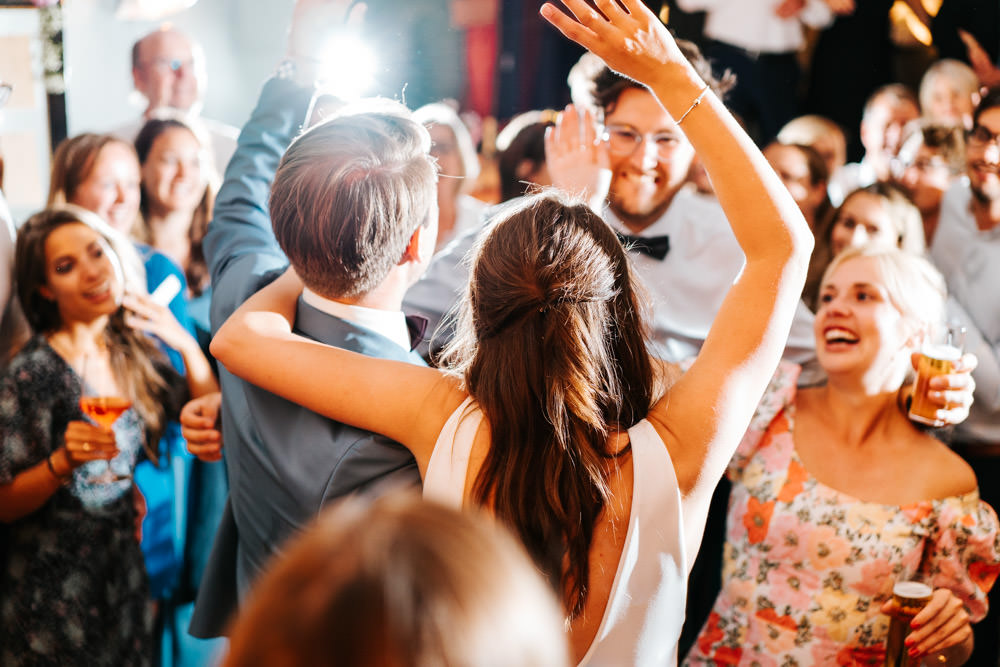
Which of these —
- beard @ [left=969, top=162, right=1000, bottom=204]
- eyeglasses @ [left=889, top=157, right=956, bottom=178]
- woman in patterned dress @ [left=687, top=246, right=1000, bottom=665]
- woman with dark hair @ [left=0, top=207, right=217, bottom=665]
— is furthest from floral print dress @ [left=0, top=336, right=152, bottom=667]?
eyeglasses @ [left=889, top=157, right=956, bottom=178]

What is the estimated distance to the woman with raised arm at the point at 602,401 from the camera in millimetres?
1090

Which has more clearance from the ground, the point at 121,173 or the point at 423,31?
the point at 423,31

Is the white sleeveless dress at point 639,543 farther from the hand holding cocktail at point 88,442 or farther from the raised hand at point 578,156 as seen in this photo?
the hand holding cocktail at point 88,442

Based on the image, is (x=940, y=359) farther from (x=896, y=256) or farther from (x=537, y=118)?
(x=537, y=118)

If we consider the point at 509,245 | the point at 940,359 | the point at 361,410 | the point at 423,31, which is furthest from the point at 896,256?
the point at 423,31

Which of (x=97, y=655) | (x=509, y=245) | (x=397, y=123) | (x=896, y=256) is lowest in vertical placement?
(x=97, y=655)

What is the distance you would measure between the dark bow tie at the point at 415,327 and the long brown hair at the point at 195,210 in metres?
A: 1.08

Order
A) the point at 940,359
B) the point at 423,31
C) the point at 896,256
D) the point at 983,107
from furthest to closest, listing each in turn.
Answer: the point at 423,31 → the point at 983,107 → the point at 896,256 → the point at 940,359

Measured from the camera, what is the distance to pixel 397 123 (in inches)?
53.1

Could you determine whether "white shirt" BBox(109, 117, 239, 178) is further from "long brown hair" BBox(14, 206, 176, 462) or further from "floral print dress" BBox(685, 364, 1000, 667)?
"floral print dress" BBox(685, 364, 1000, 667)

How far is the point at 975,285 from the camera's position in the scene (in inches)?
105

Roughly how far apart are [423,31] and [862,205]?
5.00 feet

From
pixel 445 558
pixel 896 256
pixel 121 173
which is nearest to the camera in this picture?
pixel 445 558

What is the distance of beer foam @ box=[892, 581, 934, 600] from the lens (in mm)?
1638
